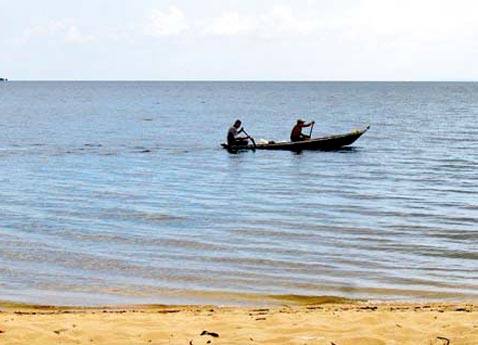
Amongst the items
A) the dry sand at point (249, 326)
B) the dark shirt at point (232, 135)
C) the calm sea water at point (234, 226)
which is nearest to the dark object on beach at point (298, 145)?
the dark shirt at point (232, 135)

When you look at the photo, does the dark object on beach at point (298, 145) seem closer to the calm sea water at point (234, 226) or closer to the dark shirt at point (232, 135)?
the dark shirt at point (232, 135)

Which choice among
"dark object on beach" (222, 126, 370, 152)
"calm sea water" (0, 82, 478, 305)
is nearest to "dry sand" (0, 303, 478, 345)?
"calm sea water" (0, 82, 478, 305)

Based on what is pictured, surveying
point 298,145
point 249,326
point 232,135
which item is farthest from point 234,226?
point 298,145

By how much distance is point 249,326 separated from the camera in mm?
7129

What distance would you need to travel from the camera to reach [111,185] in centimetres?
2161

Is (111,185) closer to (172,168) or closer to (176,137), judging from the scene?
(172,168)

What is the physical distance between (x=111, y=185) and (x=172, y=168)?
17.4 feet

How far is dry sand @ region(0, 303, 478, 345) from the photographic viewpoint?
655 cm

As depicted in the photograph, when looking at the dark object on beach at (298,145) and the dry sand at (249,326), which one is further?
the dark object on beach at (298,145)

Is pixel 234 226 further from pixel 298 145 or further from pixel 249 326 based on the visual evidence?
pixel 298 145

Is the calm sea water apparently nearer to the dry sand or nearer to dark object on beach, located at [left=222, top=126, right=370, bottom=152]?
dark object on beach, located at [left=222, top=126, right=370, bottom=152]

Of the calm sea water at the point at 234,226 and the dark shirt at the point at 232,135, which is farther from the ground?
the dark shirt at the point at 232,135

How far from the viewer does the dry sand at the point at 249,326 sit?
655cm

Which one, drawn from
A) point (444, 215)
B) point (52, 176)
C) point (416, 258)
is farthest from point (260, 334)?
point (52, 176)
